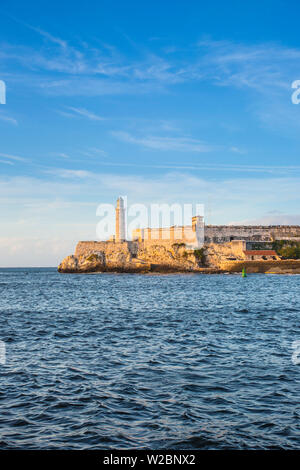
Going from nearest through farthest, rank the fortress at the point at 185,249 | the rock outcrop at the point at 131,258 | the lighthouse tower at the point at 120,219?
the fortress at the point at 185,249, the rock outcrop at the point at 131,258, the lighthouse tower at the point at 120,219

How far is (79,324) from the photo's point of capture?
66.3 ft

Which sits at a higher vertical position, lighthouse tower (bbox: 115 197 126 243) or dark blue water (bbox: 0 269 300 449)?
lighthouse tower (bbox: 115 197 126 243)

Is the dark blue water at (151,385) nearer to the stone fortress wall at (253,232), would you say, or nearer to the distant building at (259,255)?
the distant building at (259,255)

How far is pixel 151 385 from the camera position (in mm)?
10320

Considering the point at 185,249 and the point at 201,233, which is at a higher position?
the point at 201,233

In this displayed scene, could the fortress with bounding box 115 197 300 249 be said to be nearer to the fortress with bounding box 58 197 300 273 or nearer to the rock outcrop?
the fortress with bounding box 58 197 300 273

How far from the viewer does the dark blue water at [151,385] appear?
7.48 meters

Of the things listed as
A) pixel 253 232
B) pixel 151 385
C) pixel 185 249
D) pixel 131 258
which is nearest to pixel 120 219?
pixel 131 258

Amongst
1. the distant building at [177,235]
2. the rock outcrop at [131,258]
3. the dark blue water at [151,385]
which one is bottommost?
the dark blue water at [151,385]

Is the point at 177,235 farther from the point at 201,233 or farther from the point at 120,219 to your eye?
the point at 120,219

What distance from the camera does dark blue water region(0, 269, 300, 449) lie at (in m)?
7.48
